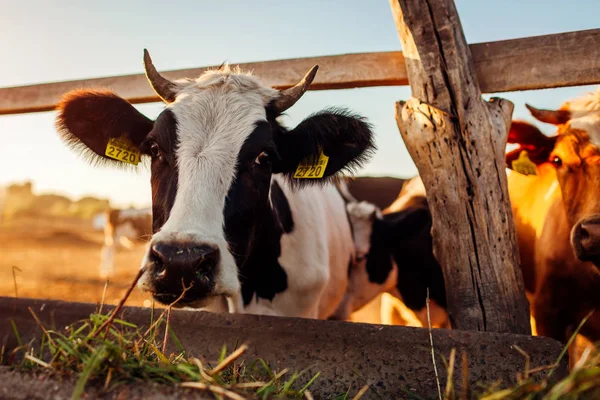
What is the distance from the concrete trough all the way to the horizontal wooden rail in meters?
1.39

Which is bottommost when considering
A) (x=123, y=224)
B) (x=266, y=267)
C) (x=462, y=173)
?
(x=266, y=267)

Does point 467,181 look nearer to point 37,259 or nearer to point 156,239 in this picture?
point 156,239

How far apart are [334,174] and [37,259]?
61.9 ft

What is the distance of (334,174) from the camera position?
123 inches

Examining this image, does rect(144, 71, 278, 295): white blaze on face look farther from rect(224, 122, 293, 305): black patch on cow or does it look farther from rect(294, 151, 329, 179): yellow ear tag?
rect(294, 151, 329, 179): yellow ear tag

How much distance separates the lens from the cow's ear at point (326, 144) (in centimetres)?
301

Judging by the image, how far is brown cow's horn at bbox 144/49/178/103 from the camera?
9.87ft

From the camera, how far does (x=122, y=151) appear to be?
313cm

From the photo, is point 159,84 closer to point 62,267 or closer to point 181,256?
point 181,256

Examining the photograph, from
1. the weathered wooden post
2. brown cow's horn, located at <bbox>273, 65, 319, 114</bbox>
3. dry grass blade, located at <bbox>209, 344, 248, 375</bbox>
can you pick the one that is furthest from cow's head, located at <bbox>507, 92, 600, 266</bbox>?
dry grass blade, located at <bbox>209, 344, 248, 375</bbox>

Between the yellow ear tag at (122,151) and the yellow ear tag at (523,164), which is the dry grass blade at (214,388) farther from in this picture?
the yellow ear tag at (523,164)

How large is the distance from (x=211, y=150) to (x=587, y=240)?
200cm

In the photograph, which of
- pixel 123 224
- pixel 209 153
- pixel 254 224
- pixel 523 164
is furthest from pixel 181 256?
pixel 123 224

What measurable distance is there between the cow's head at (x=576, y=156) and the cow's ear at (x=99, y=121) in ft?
8.10
